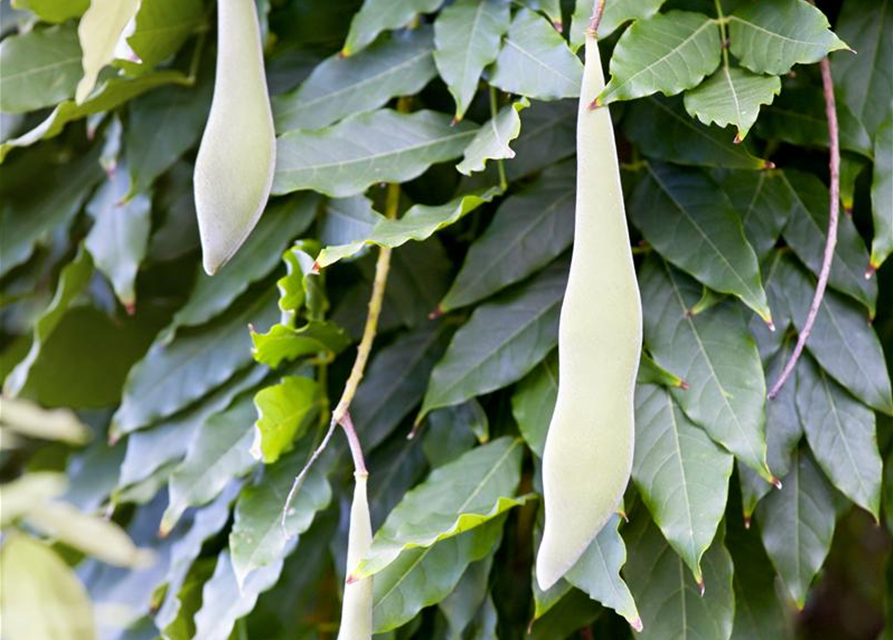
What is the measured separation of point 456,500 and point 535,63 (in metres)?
0.20

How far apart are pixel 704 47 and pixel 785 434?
17 cm

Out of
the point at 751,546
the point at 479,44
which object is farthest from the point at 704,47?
the point at 751,546

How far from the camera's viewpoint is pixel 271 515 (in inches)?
19.4

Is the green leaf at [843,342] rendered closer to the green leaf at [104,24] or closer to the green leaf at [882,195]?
the green leaf at [882,195]

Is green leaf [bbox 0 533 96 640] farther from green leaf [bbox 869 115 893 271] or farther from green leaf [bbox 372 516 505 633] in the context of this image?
green leaf [bbox 869 115 893 271]

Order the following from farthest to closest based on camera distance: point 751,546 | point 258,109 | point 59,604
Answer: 1. point 751,546
2. point 258,109
3. point 59,604

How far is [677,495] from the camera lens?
1.36 feet

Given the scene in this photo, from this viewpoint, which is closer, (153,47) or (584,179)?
(584,179)

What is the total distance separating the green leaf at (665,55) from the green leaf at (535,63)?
0.10ft

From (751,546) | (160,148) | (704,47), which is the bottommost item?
(751,546)

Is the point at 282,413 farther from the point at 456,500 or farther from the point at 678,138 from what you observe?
the point at 678,138

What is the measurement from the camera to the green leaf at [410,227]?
1.34 feet

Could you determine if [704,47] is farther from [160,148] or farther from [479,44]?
[160,148]

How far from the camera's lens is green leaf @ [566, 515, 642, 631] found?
40 centimetres
